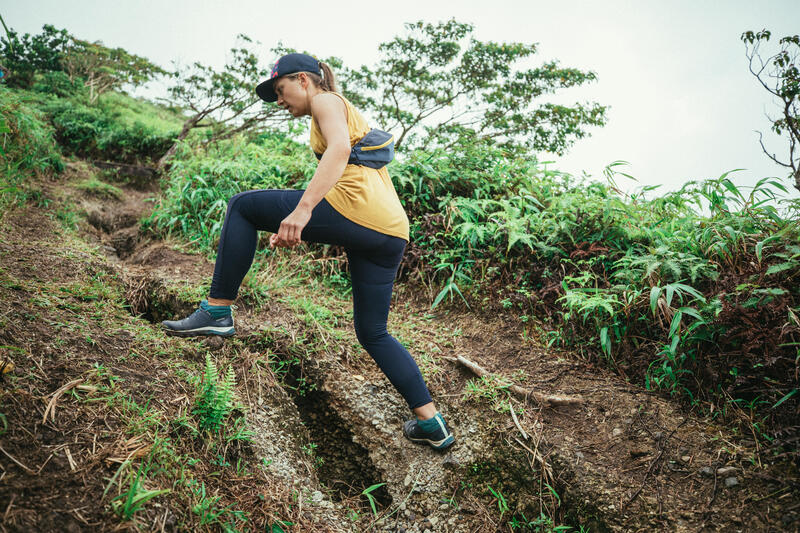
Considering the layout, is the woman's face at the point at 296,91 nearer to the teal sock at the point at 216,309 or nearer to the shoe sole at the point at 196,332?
the teal sock at the point at 216,309

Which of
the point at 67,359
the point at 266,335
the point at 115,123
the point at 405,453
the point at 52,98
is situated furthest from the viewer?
the point at 52,98

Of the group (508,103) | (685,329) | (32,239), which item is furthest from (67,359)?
(508,103)

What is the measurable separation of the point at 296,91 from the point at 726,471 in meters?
2.77

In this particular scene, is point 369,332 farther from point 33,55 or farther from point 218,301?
point 33,55

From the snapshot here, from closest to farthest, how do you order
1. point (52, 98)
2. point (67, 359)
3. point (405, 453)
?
1. point (67, 359)
2. point (405, 453)
3. point (52, 98)

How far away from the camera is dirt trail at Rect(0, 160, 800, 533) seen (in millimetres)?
1965

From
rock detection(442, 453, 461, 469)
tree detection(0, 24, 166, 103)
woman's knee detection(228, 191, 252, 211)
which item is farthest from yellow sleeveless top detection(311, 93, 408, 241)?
tree detection(0, 24, 166, 103)

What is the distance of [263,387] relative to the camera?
253cm

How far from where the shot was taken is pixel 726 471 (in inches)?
77.7

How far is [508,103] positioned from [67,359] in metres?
10.5

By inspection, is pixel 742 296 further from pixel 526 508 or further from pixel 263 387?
pixel 263 387

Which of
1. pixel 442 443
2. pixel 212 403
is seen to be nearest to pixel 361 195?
pixel 212 403

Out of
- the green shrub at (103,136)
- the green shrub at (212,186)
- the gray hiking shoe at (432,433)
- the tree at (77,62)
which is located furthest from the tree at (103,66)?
the gray hiking shoe at (432,433)

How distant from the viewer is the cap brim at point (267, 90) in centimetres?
223
